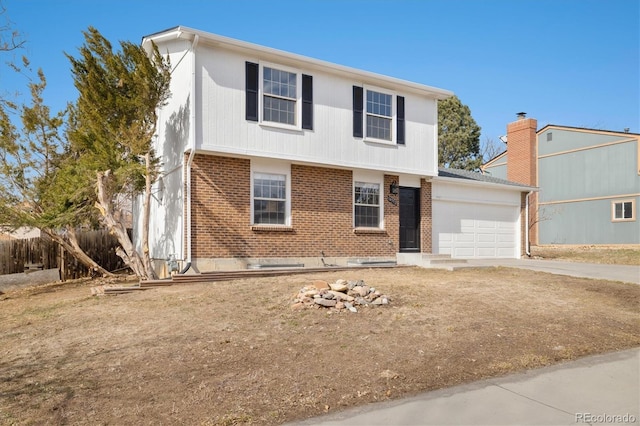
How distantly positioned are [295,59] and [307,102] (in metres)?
1.21

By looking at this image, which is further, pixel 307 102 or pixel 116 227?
pixel 307 102

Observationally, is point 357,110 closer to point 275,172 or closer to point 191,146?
point 275,172

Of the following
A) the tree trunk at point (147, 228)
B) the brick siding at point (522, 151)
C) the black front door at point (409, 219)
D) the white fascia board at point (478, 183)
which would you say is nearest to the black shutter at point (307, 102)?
the black front door at point (409, 219)

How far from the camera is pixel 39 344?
6383mm

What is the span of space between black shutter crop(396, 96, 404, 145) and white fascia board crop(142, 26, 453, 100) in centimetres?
43

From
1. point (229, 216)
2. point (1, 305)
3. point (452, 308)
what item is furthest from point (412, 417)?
point (1, 305)

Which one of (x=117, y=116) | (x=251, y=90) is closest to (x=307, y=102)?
(x=251, y=90)

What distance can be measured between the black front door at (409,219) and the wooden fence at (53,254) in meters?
10.1

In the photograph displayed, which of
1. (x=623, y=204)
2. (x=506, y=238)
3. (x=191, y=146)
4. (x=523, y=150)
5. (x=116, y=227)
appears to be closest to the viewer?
(x=191, y=146)

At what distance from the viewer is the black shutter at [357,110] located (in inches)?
567

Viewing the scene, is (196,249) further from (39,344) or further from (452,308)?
(452,308)

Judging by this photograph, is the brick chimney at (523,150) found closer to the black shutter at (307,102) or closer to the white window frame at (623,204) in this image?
the white window frame at (623,204)

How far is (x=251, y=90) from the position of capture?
41.3 feet

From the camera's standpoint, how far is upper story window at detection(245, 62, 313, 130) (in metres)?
12.6
